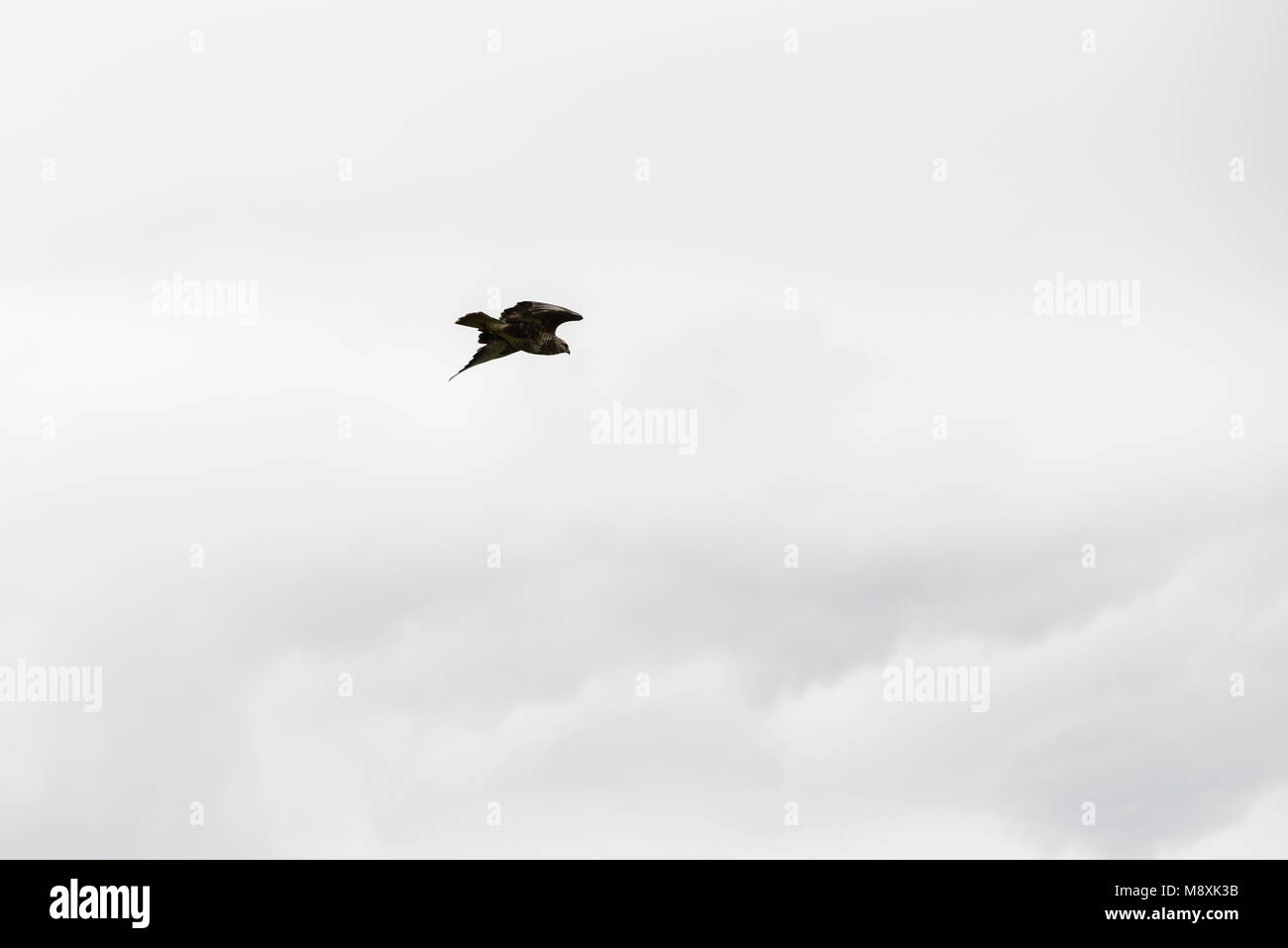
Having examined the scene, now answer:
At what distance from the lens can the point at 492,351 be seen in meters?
53.2

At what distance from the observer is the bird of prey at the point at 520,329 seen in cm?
5200

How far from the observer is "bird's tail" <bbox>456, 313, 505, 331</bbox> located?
51.9 metres

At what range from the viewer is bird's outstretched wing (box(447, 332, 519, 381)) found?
53.0m
